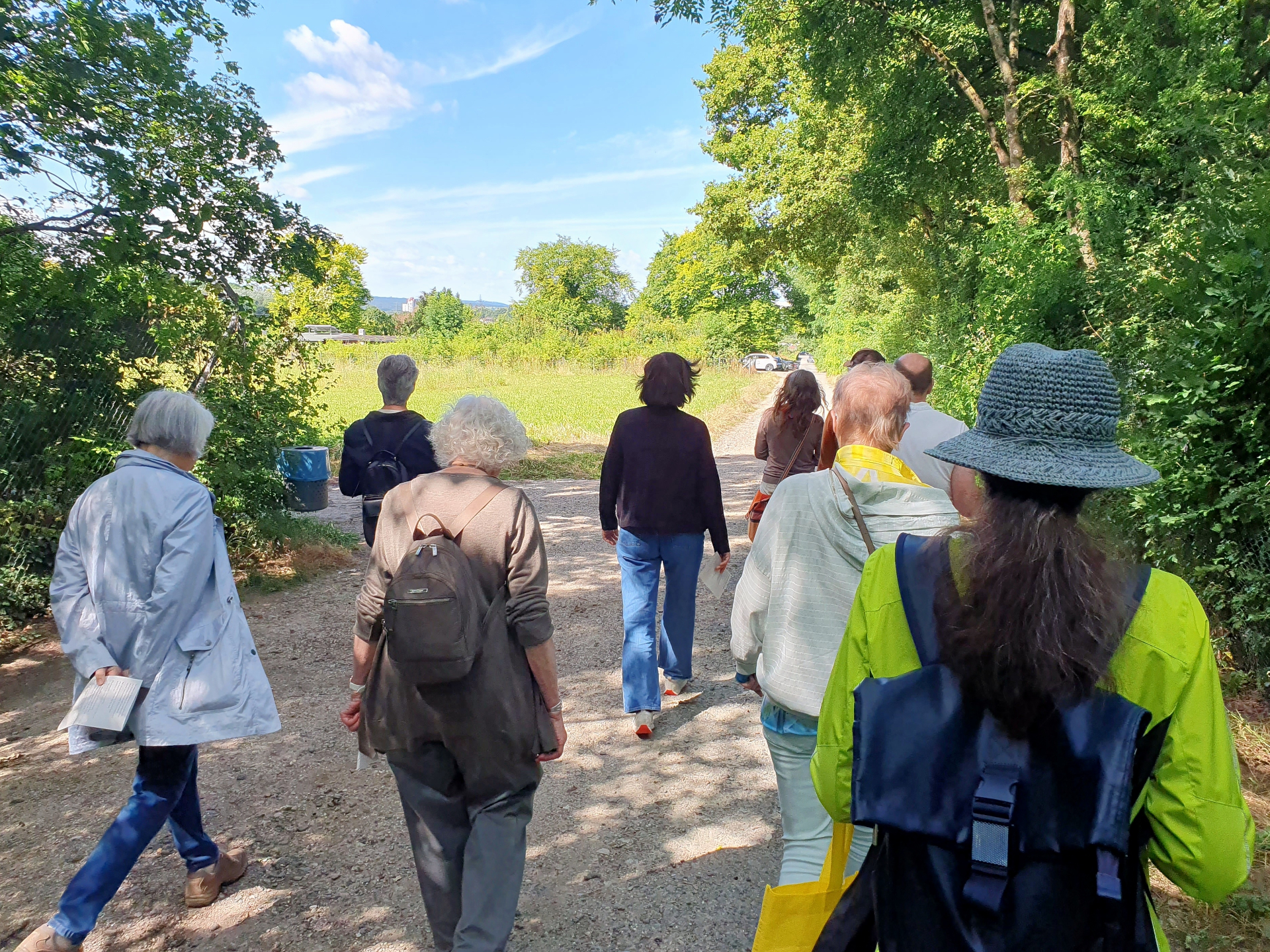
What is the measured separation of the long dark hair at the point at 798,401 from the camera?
5391mm

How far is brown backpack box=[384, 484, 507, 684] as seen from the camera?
2262 mm

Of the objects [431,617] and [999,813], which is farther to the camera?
[431,617]

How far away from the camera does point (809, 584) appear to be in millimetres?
2439

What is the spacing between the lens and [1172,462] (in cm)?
454

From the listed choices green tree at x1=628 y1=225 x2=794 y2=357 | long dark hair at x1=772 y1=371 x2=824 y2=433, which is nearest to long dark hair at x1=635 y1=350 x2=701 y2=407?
long dark hair at x1=772 y1=371 x2=824 y2=433

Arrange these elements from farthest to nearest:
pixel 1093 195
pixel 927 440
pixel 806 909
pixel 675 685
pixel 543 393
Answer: pixel 543 393 → pixel 1093 195 → pixel 675 685 → pixel 927 440 → pixel 806 909

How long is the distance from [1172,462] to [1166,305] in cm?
115

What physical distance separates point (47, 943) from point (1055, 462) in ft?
11.0

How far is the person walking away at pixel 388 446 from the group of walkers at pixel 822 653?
18 mm

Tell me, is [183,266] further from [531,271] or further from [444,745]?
[531,271]

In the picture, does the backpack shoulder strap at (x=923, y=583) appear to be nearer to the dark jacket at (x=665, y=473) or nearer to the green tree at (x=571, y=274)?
the dark jacket at (x=665, y=473)

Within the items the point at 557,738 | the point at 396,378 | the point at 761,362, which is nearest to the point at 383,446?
the point at 396,378

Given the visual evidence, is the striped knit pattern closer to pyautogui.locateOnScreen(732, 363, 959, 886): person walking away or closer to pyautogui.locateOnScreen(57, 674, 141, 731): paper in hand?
pyautogui.locateOnScreen(732, 363, 959, 886): person walking away

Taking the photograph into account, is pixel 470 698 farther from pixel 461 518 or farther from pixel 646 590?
pixel 646 590
